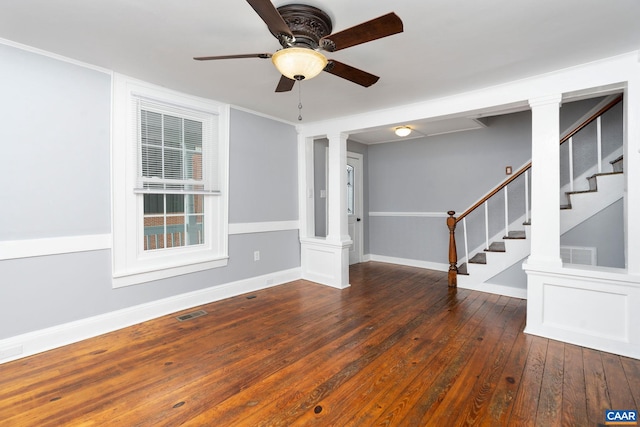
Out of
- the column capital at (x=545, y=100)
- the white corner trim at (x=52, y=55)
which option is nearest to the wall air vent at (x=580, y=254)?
the column capital at (x=545, y=100)

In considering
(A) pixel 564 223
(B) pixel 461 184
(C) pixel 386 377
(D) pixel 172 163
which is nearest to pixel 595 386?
(C) pixel 386 377

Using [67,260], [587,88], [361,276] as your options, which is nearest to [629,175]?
[587,88]

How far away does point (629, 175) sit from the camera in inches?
96.5

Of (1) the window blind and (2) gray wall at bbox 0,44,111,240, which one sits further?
(1) the window blind

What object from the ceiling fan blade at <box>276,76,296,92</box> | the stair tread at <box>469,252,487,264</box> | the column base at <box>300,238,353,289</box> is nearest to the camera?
the ceiling fan blade at <box>276,76,296,92</box>

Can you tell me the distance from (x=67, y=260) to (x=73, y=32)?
1.78 m

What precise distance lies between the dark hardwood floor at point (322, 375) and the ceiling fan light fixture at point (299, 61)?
6.64 feet

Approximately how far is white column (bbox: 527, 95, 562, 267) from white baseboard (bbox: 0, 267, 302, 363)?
10.6 ft

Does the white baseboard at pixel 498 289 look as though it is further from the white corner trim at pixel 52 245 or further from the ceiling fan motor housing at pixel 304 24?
the white corner trim at pixel 52 245

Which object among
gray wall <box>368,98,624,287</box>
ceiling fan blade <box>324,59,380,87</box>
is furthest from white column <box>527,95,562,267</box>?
ceiling fan blade <box>324,59,380,87</box>

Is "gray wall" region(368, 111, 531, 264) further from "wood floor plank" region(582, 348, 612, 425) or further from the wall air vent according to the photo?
"wood floor plank" region(582, 348, 612, 425)

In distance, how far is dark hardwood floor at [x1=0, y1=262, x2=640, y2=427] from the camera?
1.76 meters

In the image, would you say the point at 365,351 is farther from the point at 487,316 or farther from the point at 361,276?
the point at 361,276

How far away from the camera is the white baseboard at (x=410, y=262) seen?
530 cm
